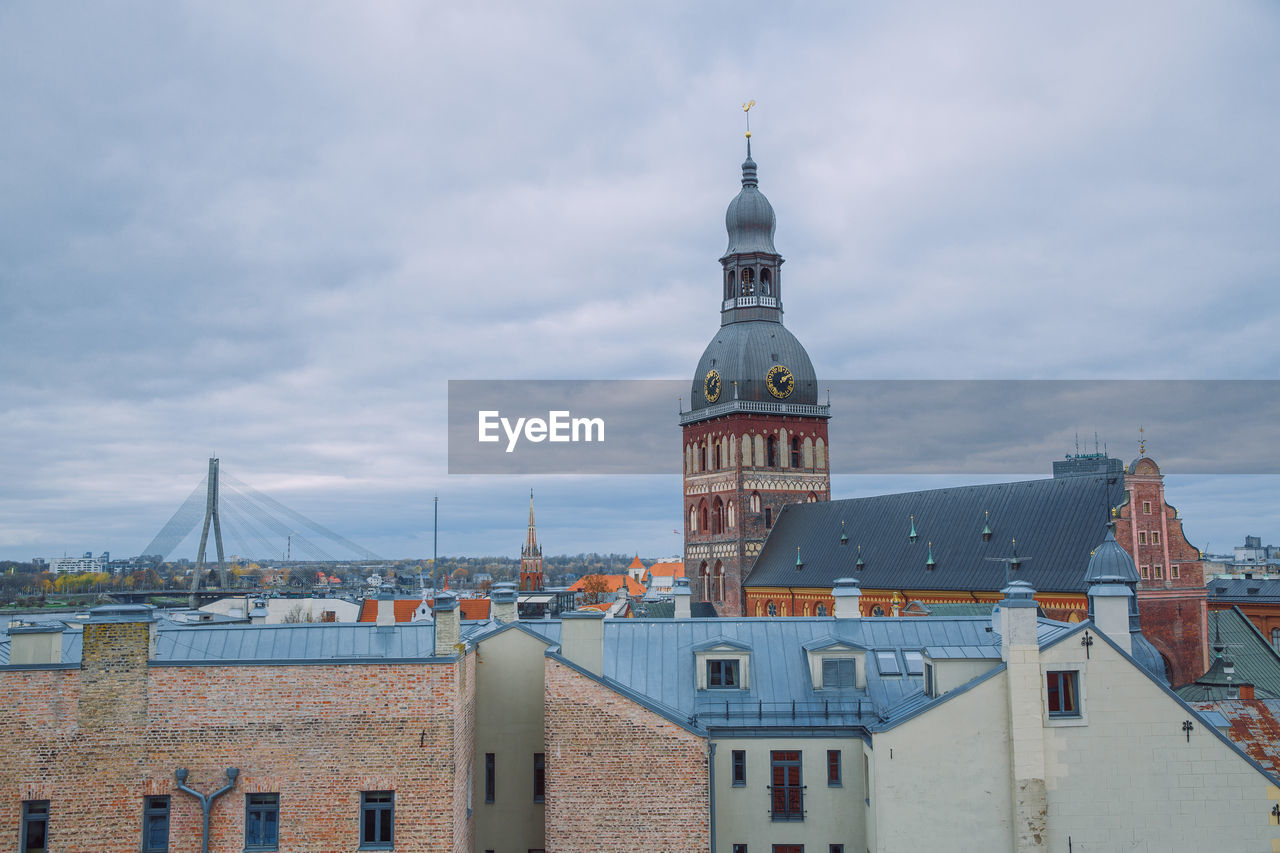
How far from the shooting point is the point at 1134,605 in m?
45.6

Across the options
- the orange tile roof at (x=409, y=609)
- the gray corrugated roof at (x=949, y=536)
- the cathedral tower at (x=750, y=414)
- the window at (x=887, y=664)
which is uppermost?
the cathedral tower at (x=750, y=414)

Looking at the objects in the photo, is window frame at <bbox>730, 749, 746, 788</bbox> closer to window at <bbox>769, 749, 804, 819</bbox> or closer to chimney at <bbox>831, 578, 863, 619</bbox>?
window at <bbox>769, 749, 804, 819</bbox>

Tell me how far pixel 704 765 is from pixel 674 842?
6.26 ft

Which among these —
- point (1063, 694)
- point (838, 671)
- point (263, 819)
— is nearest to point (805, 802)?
point (838, 671)

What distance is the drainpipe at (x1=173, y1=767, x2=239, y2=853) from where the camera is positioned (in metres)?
23.4

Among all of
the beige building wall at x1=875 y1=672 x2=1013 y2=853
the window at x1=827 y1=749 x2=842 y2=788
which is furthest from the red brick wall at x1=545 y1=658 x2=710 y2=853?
the beige building wall at x1=875 y1=672 x2=1013 y2=853

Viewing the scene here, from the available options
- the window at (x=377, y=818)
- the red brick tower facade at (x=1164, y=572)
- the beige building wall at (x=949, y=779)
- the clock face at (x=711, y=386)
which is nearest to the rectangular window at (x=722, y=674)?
the beige building wall at (x=949, y=779)

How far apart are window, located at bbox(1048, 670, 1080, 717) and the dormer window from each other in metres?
7.97

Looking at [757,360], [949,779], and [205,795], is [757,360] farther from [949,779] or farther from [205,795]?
[205,795]

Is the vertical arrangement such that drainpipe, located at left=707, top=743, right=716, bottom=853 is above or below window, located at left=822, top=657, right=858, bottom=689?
below

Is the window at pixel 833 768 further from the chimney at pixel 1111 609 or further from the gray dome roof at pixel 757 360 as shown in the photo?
the gray dome roof at pixel 757 360

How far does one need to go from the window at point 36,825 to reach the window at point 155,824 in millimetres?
2051

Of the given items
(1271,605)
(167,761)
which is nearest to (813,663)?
(167,761)

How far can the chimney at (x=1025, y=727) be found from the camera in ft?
81.3
